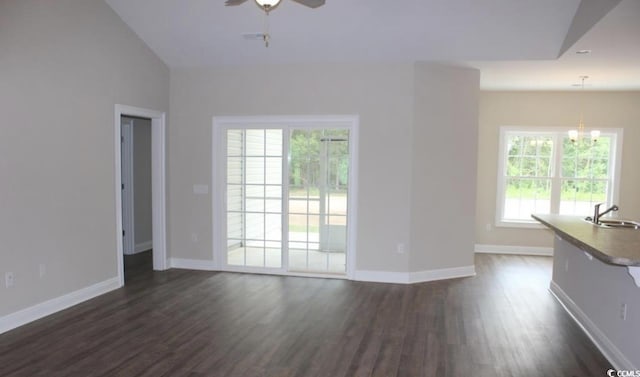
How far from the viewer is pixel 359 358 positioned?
346cm

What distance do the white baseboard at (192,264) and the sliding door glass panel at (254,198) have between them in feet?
0.90

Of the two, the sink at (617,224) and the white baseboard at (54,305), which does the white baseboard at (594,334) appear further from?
the white baseboard at (54,305)

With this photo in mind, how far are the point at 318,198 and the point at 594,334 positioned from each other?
326 cm

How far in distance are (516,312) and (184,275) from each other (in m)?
4.00

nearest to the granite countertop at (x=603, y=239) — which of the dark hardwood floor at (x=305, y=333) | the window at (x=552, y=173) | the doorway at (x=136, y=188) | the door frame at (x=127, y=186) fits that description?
the dark hardwood floor at (x=305, y=333)

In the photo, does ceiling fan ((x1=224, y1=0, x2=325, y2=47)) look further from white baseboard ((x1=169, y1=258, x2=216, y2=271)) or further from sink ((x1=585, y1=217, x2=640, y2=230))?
white baseboard ((x1=169, y1=258, x2=216, y2=271))

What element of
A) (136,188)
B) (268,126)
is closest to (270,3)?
(268,126)

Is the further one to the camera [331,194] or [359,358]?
[331,194]

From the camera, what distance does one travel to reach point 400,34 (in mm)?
4910

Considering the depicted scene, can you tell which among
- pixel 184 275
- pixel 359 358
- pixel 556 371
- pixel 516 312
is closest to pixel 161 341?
pixel 359 358

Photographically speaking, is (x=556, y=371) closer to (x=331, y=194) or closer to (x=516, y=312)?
(x=516, y=312)

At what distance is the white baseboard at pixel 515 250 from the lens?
747 centimetres

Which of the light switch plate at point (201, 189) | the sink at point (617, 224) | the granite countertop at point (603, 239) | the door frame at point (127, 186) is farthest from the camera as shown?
the door frame at point (127, 186)

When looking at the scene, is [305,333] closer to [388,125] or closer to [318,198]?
[318,198]
